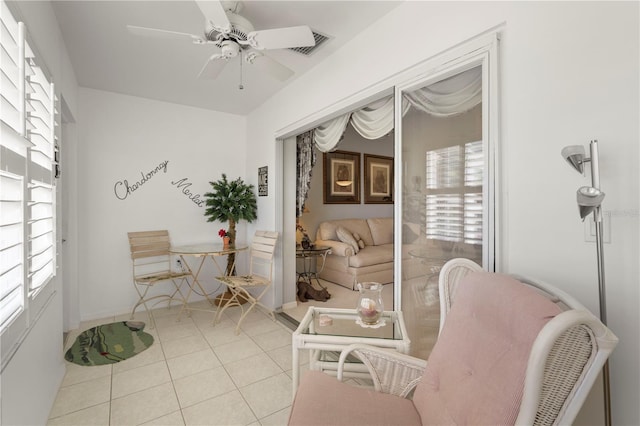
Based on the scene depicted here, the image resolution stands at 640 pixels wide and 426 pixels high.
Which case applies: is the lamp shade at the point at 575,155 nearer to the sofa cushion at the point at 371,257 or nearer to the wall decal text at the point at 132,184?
the sofa cushion at the point at 371,257

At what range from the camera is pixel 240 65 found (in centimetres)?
297

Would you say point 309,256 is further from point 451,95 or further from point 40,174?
point 40,174

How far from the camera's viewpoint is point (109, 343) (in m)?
2.97

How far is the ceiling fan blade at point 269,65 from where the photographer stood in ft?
7.00

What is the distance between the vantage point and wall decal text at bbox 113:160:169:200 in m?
3.76

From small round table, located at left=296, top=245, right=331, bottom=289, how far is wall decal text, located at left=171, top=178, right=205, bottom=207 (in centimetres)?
157

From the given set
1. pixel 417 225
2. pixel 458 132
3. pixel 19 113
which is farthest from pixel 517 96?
pixel 19 113

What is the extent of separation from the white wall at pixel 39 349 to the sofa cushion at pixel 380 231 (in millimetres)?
4472

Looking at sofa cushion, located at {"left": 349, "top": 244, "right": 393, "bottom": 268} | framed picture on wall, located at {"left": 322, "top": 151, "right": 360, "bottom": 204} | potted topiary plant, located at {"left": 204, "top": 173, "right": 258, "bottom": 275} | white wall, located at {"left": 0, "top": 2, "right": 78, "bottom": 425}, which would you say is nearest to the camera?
white wall, located at {"left": 0, "top": 2, "right": 78, "bottom": 425}

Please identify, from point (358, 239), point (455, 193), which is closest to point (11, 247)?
point (455, 193)

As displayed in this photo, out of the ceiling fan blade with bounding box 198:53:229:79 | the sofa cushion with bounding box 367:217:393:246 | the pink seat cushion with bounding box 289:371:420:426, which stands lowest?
the pink seat cushion with bounding box 289:371:420:426

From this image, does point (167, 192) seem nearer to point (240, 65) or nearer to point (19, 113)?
point (240, 65)

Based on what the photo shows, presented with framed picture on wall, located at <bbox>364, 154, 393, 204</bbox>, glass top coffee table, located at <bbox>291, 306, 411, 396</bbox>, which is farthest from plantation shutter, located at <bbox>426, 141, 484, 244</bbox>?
framed picture on wall, located at <bbox>364, 154, 393, 204</bbox>

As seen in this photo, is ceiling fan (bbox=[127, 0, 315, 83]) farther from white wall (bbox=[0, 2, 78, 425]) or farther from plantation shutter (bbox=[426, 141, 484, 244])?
plantation shutter (bbox=[426, 141, 484, 244])
